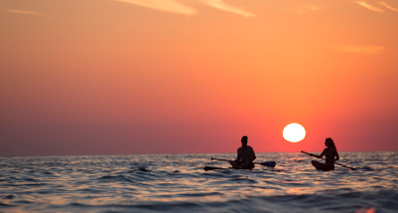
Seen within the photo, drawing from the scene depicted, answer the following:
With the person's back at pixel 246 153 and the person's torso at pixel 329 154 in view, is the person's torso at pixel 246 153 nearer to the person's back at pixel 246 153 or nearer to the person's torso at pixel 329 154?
A: the person's back at pixel 246 153

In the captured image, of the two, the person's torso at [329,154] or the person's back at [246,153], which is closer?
the person's torso at [329,154]

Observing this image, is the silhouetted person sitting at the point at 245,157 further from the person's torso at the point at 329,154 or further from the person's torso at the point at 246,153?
the person's torso at the point at 329,154

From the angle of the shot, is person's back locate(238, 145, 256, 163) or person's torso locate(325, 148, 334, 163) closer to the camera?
person's torso locate(325, 148, 334, 163)

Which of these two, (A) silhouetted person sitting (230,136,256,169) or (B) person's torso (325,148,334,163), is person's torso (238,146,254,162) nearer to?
(A) silhouetted person sitting (230,136,256,169)

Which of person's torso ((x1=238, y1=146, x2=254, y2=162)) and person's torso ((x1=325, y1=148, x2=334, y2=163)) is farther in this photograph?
person's torso ((x1=238, y1=146, x2=254, y2=162))

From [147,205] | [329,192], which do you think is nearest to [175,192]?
[147,205]

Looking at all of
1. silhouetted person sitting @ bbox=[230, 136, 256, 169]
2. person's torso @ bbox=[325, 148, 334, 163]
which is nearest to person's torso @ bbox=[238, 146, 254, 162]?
silhouetted person sitting @ bbox=[230, 136, 256, 169]

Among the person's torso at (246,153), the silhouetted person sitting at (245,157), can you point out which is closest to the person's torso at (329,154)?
the silhouetted person sitting at (245,157)

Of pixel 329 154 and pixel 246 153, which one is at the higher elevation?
pixel 246 153

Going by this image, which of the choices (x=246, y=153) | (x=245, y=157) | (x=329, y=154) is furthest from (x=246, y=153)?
(x=329, y=154)

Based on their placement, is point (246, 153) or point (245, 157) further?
point (245, 157)

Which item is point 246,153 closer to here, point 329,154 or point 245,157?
point 245,157

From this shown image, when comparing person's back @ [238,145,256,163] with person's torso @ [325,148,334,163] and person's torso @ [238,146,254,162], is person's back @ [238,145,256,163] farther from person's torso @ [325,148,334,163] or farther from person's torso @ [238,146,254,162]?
person's torso @ [325,148,334,163]

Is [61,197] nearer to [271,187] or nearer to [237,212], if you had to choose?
[237,212]
